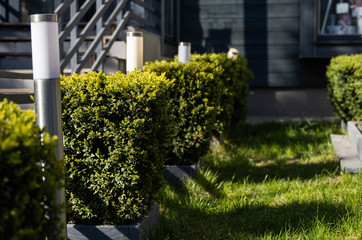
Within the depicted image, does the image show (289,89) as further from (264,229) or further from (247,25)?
(264,229)

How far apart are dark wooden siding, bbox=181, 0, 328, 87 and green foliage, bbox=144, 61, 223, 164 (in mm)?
4834

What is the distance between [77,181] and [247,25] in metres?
6.83

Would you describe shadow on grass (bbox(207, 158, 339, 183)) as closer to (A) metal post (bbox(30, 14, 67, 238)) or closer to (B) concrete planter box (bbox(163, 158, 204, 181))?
(B) concrete planter box (bbox(163, 158, 204, 181))

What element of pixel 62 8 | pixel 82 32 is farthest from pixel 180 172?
pixel 62 8

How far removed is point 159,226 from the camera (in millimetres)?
3020

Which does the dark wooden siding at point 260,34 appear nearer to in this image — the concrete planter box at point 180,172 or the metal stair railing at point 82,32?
the metal stair railing at point 82,32

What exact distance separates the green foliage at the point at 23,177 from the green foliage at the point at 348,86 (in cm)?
527

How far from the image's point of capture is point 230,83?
6121 mm

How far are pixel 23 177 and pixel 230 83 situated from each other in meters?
4.73

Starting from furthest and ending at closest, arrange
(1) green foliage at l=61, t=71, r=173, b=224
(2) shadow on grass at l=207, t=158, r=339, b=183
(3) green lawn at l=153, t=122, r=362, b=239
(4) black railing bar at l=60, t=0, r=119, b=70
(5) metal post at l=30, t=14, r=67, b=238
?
(2) shadow on grass at l=207, t=158, r=339, b=183, (4) black railing bar at l=60, t=0, r=119, b=70, (3) green lawn at l=153, t=122, r=362, b=239, (1) green foliage at l=61, t=71, r=173, b=224, (5) metal post at l=30, t=14, r=67, b=238

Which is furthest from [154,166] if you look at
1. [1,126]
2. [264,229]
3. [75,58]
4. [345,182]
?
[75,58]

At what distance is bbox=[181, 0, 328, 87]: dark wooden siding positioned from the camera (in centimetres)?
890

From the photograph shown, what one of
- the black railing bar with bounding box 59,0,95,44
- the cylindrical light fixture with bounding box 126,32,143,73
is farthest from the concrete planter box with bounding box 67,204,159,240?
the black railing bar with bounding box 59,0,95,44

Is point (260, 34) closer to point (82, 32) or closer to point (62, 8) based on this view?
point (82, 32)
